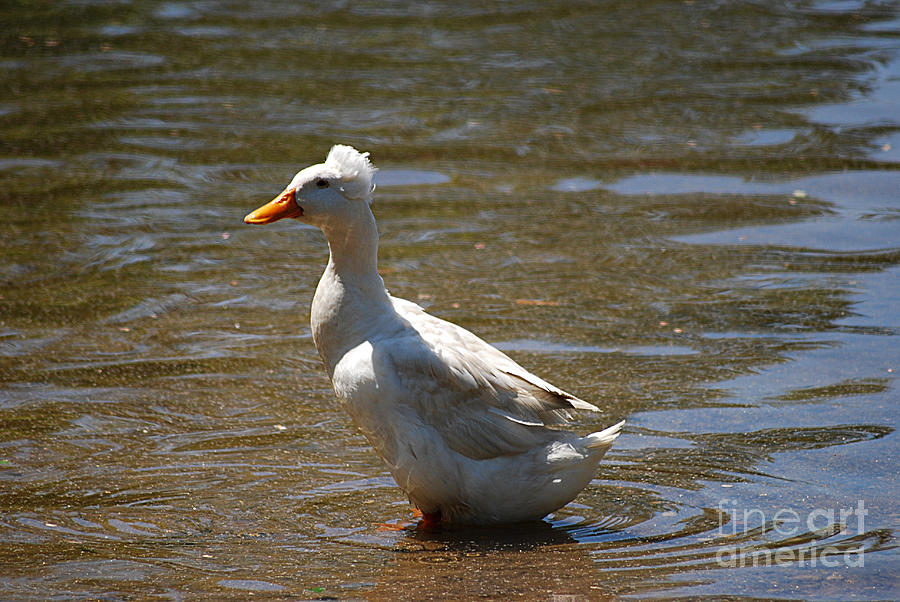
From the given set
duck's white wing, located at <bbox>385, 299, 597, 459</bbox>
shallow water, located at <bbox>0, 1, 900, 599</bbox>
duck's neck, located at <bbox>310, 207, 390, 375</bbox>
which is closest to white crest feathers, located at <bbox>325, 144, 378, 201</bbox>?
duck's neck, located at <bbox>310, 207, 390, 375</bbox>

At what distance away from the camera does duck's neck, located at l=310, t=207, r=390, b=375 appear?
192 inches

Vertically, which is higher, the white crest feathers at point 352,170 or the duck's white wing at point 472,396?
the white crest feathers at point 352,170

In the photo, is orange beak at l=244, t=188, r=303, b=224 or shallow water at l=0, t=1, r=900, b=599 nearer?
shallow water at l=0, t=1, r=900, b=599

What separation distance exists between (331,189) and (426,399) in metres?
0.99

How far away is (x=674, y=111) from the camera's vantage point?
11109 millimetres

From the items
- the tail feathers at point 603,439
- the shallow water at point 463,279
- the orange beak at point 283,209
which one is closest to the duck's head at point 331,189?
the orange beak at point 283,209

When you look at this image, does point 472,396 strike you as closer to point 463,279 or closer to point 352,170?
point 352,170

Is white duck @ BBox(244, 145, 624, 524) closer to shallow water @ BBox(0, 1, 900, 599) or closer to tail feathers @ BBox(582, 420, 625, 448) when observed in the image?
tail feathers @ BBox(582, 420, 625, 448)

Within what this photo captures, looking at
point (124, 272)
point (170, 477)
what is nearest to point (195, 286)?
point (124, 272)

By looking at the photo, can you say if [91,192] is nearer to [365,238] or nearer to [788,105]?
[365,238]

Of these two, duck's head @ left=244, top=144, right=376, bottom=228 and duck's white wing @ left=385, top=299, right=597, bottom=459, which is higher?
duck's head @ left=244, top=144, right=376, bottom=228

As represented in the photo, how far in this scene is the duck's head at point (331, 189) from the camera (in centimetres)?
480

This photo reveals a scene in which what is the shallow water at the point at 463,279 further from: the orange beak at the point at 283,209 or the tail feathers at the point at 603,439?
the orange beak at the point at 283,209

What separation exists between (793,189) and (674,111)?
2144 mm
